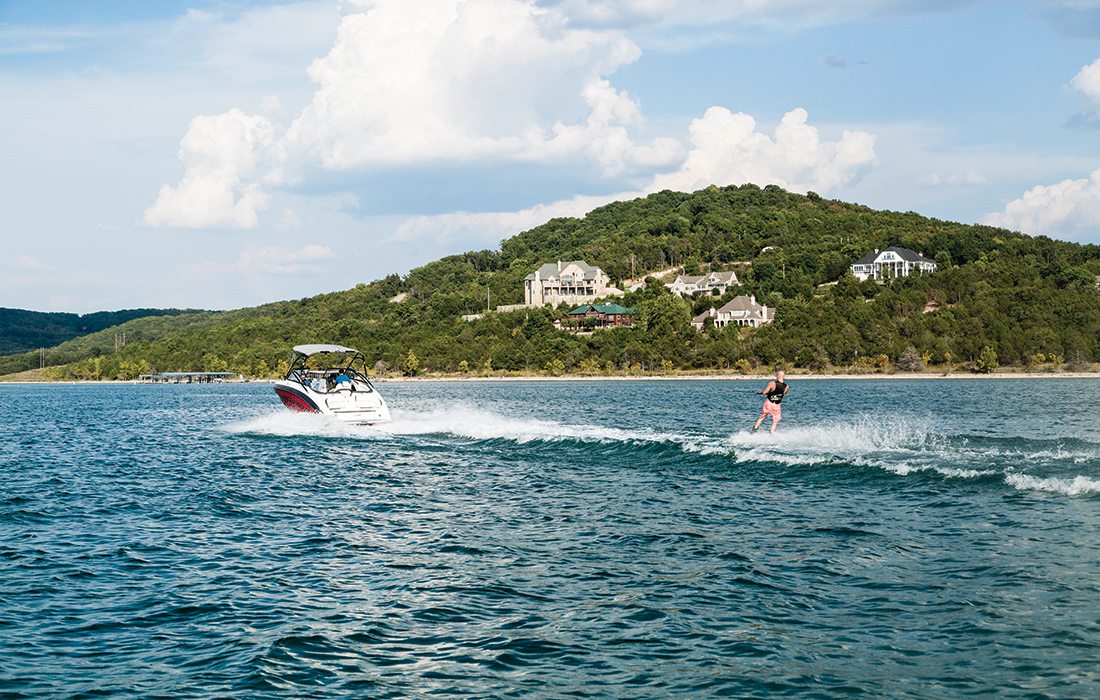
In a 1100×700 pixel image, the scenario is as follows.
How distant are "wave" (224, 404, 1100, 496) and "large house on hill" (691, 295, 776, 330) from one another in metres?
124

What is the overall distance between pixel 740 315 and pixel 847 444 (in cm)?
14668

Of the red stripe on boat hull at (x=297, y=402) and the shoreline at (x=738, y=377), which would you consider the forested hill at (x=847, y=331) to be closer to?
the shoreline at (x=738, y=377)

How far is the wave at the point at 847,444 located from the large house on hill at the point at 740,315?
124m

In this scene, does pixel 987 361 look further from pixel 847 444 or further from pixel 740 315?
pixel 847 444

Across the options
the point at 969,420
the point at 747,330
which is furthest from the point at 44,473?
the point at 747,330

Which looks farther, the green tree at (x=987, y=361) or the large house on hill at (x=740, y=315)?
the large house on hill at (x=740, y=315)

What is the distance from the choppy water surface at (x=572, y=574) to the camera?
1130 cm

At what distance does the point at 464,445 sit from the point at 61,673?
28143 millimetres

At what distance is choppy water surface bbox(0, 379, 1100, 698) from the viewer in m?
11.3

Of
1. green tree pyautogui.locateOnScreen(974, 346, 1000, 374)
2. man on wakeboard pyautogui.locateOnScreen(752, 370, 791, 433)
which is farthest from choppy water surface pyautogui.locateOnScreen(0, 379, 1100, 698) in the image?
green tree pyautogui.locateOnScreen(974, 346, 1000, 374)

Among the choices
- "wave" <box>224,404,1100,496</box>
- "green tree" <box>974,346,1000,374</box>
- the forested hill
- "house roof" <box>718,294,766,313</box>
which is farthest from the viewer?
"house roof" <box>718,294,766,313</box>

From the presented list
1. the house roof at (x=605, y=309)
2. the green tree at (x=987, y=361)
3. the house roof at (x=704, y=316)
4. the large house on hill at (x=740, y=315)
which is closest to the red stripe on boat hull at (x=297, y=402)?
the green tree at (x=987, y=361)

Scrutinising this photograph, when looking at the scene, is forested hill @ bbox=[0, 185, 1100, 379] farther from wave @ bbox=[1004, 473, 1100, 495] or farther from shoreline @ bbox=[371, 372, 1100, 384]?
wave @ bbox=[1004, 473, 1100, 495]

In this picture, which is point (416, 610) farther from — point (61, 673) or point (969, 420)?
point (969, 420)
